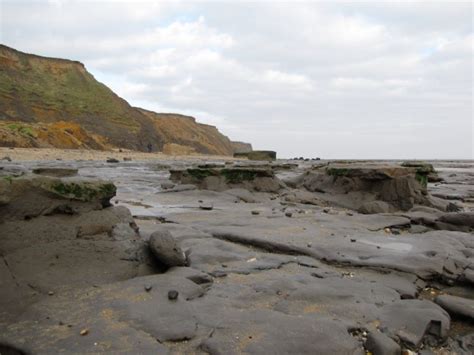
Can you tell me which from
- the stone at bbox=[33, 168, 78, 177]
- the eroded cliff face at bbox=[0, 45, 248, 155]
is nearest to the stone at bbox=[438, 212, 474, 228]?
the stone at bbox=[33, 168, 78, 177]

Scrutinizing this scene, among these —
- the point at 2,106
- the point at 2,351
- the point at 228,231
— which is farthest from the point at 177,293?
the point at 2,106

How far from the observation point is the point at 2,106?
132ft

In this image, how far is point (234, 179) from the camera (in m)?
10.6

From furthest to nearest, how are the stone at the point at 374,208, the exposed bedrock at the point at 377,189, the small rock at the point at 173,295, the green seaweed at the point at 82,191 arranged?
the exposed bedrock at the point at 377,189, the stone at the point at 374,208, the green seaweed at the point at 82,191, the small rock at the point at 173,295

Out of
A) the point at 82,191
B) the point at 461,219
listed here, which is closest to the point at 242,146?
the point at 461,219

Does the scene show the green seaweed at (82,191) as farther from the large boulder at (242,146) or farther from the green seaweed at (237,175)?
the large boulder at (242,146)

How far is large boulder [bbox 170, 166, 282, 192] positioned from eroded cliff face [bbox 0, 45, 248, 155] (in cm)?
2425

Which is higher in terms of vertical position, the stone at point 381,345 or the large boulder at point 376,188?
the large boulder at point 376,188

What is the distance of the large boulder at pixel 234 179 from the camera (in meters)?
10.6

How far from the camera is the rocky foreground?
2.55m

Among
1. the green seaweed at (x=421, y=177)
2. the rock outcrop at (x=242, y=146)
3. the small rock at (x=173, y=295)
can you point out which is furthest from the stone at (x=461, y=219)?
the rock outcrop at (x=242, y=146)

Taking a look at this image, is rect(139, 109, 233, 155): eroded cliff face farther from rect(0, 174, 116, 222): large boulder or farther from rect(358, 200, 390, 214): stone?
rect(0, 174, 116, 222): large boulder

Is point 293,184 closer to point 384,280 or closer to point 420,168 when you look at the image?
point 420,168

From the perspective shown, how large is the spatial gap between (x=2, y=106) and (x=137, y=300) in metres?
43.5
